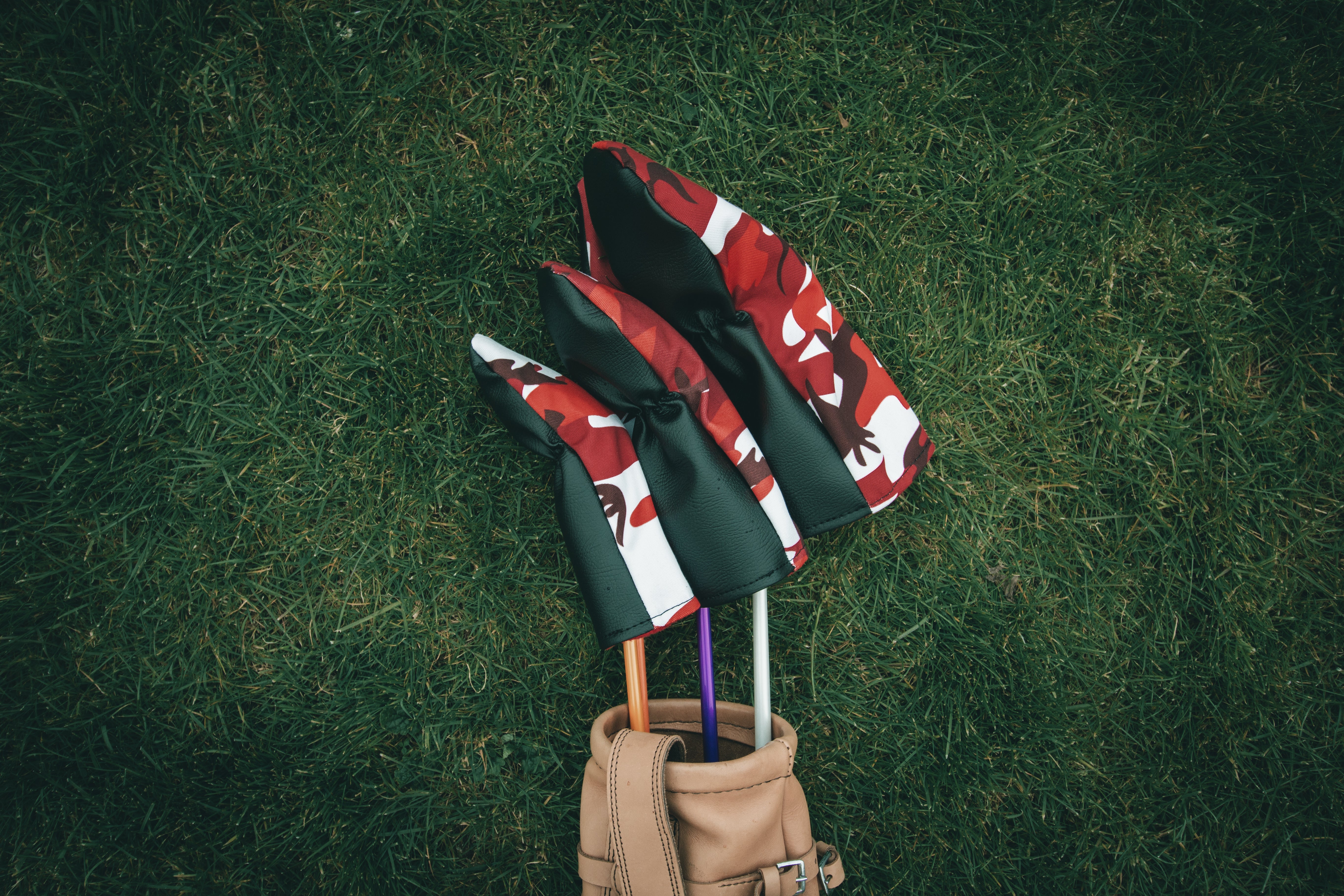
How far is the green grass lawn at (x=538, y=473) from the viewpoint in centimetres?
182

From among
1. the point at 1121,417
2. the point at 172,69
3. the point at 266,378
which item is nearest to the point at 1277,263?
the point at 1121,417

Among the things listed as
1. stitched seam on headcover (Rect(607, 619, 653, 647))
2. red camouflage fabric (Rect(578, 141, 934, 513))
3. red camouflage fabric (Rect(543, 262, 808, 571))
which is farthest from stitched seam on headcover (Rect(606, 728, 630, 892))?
red camouflage fabric (Rect(578, 141, 934, 513))

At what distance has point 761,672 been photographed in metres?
1.59

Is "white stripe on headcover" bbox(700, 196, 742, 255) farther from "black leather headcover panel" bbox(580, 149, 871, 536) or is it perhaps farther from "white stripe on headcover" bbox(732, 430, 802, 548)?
"white stripe on headcover" bbox(732, 430, 802, 548)

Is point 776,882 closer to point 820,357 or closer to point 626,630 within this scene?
point 626,630

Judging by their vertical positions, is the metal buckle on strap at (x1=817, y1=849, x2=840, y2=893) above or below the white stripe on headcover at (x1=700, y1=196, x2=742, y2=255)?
below

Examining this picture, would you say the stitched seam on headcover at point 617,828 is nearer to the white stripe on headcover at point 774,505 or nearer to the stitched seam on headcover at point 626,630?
the stitched seam on headcover at point 626,630

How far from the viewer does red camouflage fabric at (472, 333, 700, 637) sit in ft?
4.88

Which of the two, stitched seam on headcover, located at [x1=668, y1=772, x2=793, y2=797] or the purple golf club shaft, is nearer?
stitched seam on headcover, located at [x1=668, y1=772, x2=793, y2=797]

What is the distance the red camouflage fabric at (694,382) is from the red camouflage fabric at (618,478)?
0.63 ft

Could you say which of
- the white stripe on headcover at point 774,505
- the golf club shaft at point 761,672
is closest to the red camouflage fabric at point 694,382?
the white stripe on headcover at point 774,505

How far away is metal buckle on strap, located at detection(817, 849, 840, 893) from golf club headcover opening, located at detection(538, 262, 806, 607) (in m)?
0.64

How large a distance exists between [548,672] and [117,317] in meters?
1.54

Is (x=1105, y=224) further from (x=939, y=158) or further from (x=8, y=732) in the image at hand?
(x=8, y=732)
